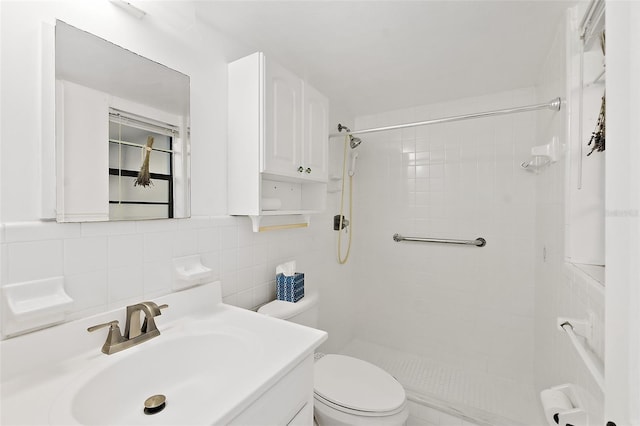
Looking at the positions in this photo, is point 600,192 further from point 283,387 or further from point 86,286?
point 86,286

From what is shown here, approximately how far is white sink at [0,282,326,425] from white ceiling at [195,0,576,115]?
49.7 inches

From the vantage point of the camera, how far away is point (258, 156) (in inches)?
51.6

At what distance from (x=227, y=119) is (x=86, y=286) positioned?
89cm

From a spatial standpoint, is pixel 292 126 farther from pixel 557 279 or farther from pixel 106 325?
pixel 557 279

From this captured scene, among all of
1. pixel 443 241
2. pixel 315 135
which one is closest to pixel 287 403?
pixel 315 135

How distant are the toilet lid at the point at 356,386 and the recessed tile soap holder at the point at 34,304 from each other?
1.06 m

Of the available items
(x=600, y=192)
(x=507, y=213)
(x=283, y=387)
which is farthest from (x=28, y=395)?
(x=507, y=213)

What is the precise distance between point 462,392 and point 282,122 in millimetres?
2075

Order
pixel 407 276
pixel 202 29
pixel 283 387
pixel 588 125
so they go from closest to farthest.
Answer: pixel 283 387 < pixel 588 125 < pixel 202 29 < pixel 407 276

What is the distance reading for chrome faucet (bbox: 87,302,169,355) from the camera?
2.98 feet

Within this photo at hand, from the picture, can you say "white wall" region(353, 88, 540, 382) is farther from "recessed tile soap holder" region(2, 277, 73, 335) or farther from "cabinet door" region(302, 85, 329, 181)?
"recessed tile soap holder" region(2, 277, 73, 335)

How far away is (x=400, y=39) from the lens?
1.47 m
